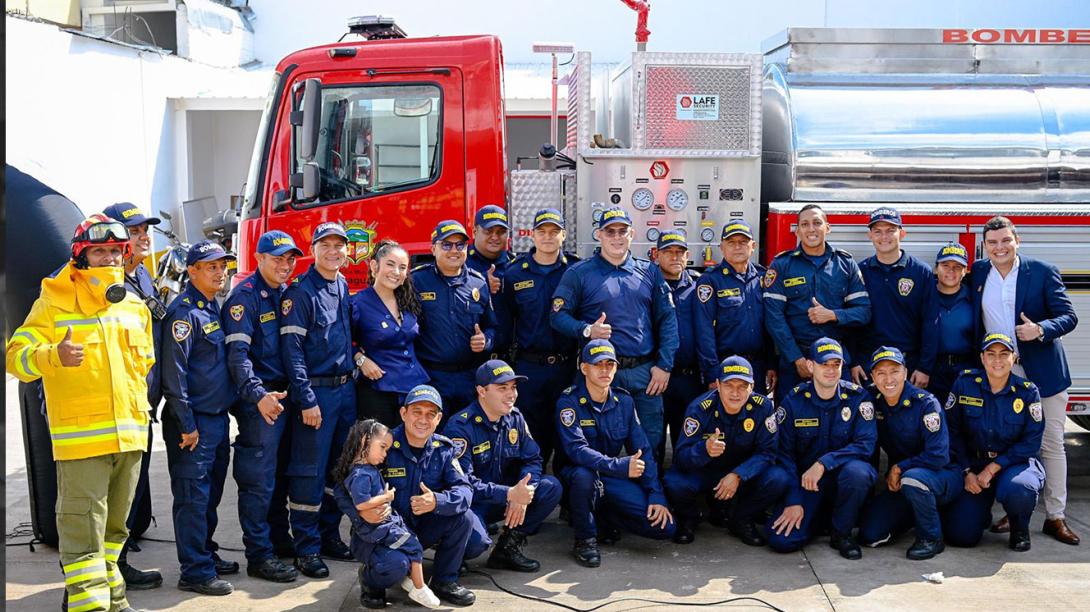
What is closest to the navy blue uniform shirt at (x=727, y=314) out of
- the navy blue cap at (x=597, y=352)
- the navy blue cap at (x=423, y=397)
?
the navy blue cap at (x=597, y=352)

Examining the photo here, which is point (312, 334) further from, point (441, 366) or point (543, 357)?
point (543, 357)

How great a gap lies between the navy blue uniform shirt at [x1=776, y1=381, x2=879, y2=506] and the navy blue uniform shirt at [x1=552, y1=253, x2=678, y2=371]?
773mm

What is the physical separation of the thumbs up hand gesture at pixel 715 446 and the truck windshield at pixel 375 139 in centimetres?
249

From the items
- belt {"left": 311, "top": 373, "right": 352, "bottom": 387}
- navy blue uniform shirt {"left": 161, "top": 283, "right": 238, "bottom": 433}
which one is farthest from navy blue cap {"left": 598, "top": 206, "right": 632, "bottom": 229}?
navy blue uniform shirt {"left": 161, "top": 283, "right": 238, "bottom": 433}

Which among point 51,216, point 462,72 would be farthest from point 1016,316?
point 51,216

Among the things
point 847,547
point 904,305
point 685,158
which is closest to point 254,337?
point 685,158

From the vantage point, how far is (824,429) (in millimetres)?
5984

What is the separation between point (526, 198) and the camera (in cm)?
684

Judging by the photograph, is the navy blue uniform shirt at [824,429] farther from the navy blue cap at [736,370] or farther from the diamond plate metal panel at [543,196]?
the diamond plate metal panel at [543,196]

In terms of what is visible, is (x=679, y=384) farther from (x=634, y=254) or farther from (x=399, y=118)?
(x=399, y=118)

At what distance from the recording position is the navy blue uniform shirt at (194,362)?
16.5 feet

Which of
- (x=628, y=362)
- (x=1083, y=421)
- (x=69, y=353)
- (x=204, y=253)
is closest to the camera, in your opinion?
(x=69, y=353)

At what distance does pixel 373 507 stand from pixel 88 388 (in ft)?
4.52

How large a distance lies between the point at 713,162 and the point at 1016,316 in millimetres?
2043
